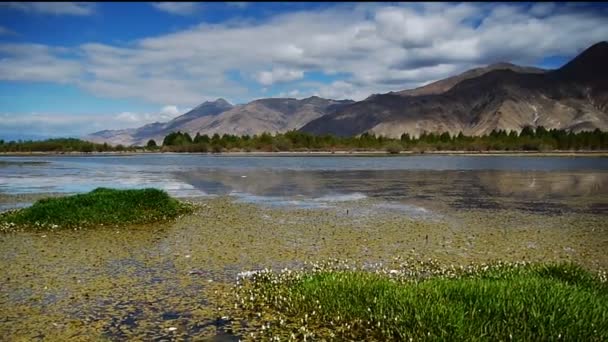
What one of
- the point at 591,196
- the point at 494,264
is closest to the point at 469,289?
the point at 494,264

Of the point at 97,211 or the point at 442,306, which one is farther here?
the point at 97,211

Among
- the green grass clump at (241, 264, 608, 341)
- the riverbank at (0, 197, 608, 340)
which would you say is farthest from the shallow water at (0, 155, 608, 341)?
the green grass clump at (241, 264, 608, 341)

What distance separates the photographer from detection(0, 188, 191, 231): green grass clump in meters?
24.6

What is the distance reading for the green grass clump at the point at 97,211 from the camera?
24.6m

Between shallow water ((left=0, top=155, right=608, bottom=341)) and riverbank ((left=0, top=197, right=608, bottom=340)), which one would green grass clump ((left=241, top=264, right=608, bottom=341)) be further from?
shallow water ((left=0, top=155, right=608, bottom=341))

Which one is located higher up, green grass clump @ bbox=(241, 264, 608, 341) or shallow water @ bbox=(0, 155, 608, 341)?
green grass clump @ bbox=(241, 264, 608, 341)

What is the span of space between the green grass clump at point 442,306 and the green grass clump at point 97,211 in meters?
14.9

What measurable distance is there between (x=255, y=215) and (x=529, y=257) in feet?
52.5

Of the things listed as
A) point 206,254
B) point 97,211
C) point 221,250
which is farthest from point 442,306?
point 97,211

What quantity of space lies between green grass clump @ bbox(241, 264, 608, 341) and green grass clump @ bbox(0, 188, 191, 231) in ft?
48.8

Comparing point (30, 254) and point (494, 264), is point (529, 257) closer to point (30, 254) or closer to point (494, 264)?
point (494, 264)

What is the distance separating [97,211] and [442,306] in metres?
21.5

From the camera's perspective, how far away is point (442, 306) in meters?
10.0

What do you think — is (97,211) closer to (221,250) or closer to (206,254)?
(221,250)
